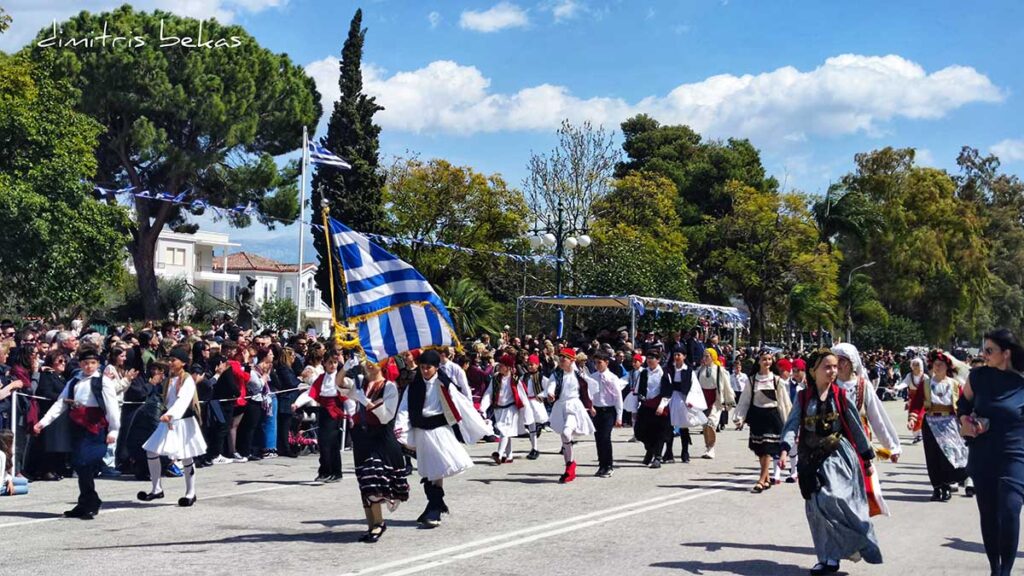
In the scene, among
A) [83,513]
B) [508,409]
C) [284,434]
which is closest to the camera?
[83,513]

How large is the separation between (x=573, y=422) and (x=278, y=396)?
5384 mm

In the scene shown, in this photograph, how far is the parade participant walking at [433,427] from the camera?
1070cm

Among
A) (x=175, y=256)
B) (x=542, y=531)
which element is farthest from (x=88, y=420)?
(x=175, y=256)

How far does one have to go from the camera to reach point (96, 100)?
1690 inches

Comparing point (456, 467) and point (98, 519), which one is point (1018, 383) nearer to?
point (456, 467)

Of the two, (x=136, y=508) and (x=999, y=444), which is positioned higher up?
(x=999, y=444)

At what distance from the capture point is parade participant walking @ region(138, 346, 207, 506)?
1179cm

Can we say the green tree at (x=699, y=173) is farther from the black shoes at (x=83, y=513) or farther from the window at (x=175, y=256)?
the black shoes at (x=83, y=513)

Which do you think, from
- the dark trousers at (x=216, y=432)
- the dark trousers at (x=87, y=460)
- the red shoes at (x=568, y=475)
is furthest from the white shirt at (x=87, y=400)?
the red shoes at (x=568, y=475)

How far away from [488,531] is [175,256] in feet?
238

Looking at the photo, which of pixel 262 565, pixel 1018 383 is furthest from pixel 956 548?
pixel 262 565

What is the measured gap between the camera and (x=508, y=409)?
1686 centimetres

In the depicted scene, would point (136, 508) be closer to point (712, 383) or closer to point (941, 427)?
point (941, 427)

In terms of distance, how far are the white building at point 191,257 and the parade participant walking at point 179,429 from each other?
216 feet
